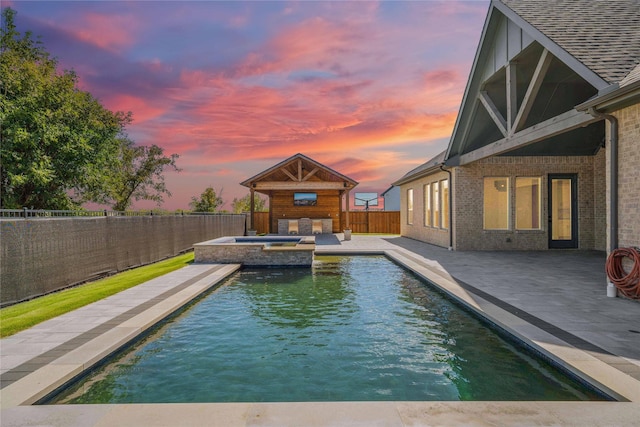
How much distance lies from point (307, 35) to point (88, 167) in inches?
493

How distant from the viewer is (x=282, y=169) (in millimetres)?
20500

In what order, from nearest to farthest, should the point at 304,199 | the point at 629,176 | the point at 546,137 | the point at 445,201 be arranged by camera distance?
the point at 629,176, the point at 546,137, the point at 445,201, the point at 304,199

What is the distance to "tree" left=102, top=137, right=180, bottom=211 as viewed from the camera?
2889 centimetres

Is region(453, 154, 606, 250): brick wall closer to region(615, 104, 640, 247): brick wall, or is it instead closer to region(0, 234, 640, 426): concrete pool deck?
region(0, 234, 640, 426): concrete pool deck

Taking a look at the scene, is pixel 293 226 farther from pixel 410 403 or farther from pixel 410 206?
pixel 410 403

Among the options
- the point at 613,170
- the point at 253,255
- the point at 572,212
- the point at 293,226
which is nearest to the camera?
the point at 613,170

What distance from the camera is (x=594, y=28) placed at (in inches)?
321

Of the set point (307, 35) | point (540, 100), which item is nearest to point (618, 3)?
point (540, 100)

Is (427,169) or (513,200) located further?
(427,169)

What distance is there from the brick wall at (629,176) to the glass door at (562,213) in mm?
7316

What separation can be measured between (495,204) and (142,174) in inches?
1021

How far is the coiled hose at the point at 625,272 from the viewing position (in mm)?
5785

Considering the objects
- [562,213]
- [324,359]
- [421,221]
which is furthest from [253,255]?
[562,213]

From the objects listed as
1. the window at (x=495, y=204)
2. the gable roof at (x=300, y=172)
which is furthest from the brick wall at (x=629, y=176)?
the gable roof at (x=300, y=172)
